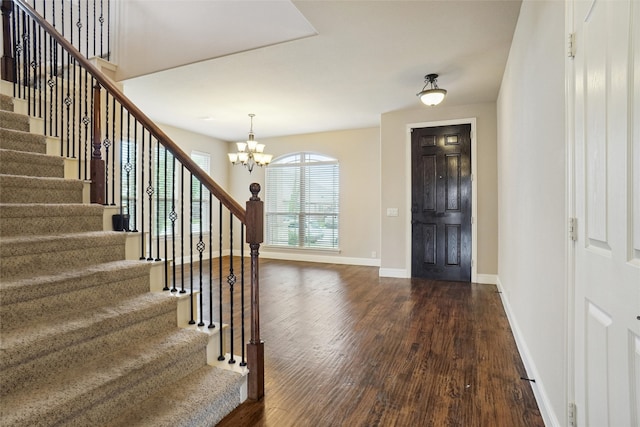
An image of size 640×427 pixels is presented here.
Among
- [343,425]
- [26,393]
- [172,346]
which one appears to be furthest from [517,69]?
[26,393]

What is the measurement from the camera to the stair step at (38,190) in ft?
6.82

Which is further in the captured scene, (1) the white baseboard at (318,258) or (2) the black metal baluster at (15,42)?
Result: (1) the white baseboard at (318,258)

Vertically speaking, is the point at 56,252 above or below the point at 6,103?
below

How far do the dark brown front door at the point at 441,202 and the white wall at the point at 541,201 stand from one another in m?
2.17

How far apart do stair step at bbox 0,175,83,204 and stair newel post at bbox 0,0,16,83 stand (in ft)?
5.20

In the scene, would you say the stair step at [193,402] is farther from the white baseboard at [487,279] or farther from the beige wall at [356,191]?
the beige wall at [356,191]

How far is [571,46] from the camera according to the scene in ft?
4.57

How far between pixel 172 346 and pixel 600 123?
2.19m

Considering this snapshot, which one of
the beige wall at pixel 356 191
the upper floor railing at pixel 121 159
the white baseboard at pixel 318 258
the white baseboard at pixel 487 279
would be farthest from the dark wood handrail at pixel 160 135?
the white baseboard at pixel 318 258

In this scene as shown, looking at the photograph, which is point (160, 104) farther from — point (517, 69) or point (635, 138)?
point (635, 138)

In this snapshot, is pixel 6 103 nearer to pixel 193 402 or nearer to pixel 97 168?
pixel 97 168

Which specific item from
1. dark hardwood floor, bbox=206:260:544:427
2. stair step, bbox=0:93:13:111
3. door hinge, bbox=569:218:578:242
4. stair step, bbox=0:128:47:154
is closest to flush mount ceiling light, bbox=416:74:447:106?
→ dark hardwood floor, bbox=206:260:544:427

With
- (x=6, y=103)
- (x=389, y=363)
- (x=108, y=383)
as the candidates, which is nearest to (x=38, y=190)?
(x=6, y=103)

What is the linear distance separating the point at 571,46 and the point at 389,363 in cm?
215
